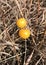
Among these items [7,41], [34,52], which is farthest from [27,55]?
[7,41]

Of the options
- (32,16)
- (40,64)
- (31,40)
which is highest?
(32,16)

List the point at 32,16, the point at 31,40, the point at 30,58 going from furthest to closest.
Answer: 1. the point at 32,16
2. the point at 31,40
3. the point at 30,58

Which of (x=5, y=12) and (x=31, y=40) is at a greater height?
(x=5, y=12)

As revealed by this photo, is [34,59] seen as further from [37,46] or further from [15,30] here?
[15,30]

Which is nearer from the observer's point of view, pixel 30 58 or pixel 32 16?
pixel 30 58

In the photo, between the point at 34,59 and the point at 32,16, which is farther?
the point at 32,16

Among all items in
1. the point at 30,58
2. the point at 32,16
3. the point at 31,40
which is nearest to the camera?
the point at 30,58

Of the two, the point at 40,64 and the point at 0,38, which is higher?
the point at 0,38

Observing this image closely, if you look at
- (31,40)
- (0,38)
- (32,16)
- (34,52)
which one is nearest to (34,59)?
(34,52)

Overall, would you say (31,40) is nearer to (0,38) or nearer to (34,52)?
(34,52)
